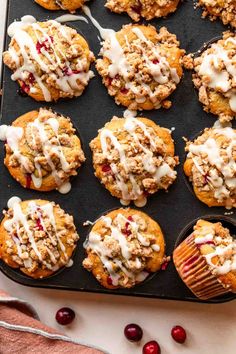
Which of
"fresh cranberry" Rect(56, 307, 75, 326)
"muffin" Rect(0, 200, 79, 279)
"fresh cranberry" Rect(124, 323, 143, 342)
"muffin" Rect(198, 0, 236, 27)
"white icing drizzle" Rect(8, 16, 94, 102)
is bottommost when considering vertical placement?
"fresh cranberry" Rect(124, 323, 143, 342)

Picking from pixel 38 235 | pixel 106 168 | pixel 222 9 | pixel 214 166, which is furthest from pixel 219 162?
pixel 38 235

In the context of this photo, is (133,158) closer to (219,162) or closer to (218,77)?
(219,162)

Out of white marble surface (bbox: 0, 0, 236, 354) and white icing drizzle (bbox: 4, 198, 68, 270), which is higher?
white icing drizzle (bbox: 4, 198, 68, 270)

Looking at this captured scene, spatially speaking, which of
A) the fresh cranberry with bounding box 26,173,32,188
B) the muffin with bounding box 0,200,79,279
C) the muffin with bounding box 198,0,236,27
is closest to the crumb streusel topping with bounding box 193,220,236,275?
the muffin with bounding box 0,200,79,279

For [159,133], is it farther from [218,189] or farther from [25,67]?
[25,67]

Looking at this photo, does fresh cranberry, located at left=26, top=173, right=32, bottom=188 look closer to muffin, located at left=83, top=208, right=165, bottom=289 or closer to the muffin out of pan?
muffin, located at left=83, top=208, right=165, bottom=289

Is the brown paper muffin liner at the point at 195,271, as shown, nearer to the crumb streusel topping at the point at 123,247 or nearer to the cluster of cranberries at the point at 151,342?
the crumb streusel topping at the point at 123,247

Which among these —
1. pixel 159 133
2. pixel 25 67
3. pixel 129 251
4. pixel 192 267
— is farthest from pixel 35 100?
pixel 192 267

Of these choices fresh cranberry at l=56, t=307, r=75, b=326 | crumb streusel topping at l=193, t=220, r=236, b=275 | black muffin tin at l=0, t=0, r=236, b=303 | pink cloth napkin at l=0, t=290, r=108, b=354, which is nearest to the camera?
crumb streusel topping at l=193, t=220, r=236, b=275

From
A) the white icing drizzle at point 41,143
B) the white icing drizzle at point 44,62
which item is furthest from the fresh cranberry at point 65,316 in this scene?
the white icing drizzle at point 44,62
